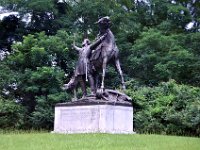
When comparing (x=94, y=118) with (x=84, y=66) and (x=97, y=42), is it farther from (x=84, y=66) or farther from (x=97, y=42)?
(x=97, y=42)

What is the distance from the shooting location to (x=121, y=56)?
3186cm

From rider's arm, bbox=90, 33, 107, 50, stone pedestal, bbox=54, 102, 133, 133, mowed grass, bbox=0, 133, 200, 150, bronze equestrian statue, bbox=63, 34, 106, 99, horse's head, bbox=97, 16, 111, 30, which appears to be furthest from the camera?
bronze equestrian statue, bbox=63, 34, 106, 99

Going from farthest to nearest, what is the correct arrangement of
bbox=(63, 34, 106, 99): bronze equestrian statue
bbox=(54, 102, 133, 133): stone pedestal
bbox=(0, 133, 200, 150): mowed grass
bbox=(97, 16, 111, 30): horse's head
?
bbox=(63, 34, 106, 99): bronze equestrian statue, bbox=(97, 16, 111, 30): horse's head, bbox=(54, 102, 133, 133): stone pedestal, bbox=(0, 133, 200, 150): mowed grass

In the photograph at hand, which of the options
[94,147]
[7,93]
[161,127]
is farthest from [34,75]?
[94,147]

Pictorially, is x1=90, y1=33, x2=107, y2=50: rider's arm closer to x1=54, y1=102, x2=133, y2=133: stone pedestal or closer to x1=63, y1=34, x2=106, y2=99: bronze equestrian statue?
x1=63, y1=34, x2=106, y2=99: bronze equestrian statue

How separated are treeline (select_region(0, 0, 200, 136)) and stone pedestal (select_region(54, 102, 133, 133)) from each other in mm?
4054

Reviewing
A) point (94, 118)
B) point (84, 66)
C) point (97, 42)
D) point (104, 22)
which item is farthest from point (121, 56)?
point (94, 118)

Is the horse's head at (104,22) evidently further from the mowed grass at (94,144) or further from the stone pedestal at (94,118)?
the mowed grass at (94,144)

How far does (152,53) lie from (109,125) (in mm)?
12078

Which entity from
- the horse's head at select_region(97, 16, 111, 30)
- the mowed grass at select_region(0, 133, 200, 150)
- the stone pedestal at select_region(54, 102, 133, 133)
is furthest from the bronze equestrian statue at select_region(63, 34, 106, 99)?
the mowed grass at select_region(0, 133, 200, 150)

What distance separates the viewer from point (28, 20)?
32719mm

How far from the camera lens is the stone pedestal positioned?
59.7 feet

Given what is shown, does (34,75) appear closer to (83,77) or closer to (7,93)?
(7,93)

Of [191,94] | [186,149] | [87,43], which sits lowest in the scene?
[186,149]
